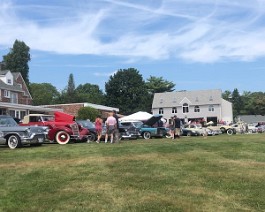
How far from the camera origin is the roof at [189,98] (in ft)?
299

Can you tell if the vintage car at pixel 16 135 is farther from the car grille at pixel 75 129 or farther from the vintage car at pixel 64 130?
the car grille at pixel 75 129

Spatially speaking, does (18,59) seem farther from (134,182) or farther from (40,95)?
(134,182)

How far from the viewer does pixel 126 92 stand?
320 feet

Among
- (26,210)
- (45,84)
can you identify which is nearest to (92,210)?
(26,210)

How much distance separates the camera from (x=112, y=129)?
22281mm

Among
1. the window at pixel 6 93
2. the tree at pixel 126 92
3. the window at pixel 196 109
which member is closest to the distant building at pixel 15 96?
the window at pixel 6 93

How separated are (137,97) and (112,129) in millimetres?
76878

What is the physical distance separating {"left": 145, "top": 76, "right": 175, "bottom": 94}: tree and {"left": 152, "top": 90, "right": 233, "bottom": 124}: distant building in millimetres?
13822

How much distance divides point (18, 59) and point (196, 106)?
134 feet

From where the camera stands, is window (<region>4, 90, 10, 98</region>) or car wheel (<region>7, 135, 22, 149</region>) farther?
window (<region>4, 90, 10, 98</region>)

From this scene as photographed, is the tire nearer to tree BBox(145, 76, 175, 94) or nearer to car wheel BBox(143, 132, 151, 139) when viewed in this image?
car wheel BBox(143, 132, 151, 139)

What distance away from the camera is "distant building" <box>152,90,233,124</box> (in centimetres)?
9050

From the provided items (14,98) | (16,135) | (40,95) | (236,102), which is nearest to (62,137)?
(16,135)

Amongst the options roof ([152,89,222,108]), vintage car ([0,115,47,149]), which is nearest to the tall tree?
roof ([152,89,222,108])
